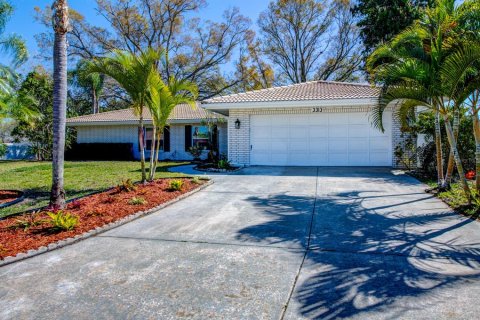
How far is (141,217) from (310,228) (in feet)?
10.1

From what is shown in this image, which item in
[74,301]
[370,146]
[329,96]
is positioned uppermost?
[329,96]

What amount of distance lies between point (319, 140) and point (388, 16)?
40.8 feet

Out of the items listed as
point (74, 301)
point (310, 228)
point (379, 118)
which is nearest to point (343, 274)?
point (310, 228)

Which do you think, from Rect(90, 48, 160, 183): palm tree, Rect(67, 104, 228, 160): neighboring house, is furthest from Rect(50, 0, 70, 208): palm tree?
Rect(67, 104, 228, 160): neighboring house

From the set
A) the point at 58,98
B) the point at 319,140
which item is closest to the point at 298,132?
the point at 319,140

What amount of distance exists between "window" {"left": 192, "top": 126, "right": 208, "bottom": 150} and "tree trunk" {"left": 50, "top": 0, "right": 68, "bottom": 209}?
13.8 metres

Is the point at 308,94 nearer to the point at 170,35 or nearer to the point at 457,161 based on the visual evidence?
the point at 457,161

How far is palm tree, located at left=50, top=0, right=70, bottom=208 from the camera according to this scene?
616cm

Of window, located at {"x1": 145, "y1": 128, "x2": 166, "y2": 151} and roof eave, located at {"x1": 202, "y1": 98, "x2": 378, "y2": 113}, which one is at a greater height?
roof eave, located at {"x1": 202, "y1": 98, "x2": 378, "y2": 113}

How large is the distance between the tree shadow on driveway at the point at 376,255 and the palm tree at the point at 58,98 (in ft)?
11.9

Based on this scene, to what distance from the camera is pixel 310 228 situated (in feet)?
17.3

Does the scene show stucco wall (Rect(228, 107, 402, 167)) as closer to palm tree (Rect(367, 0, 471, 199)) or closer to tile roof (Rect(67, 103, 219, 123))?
tile roof (Rect(67, 103, 219, 123))

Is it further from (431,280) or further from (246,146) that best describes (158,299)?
(246,146)

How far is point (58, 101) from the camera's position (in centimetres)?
616
